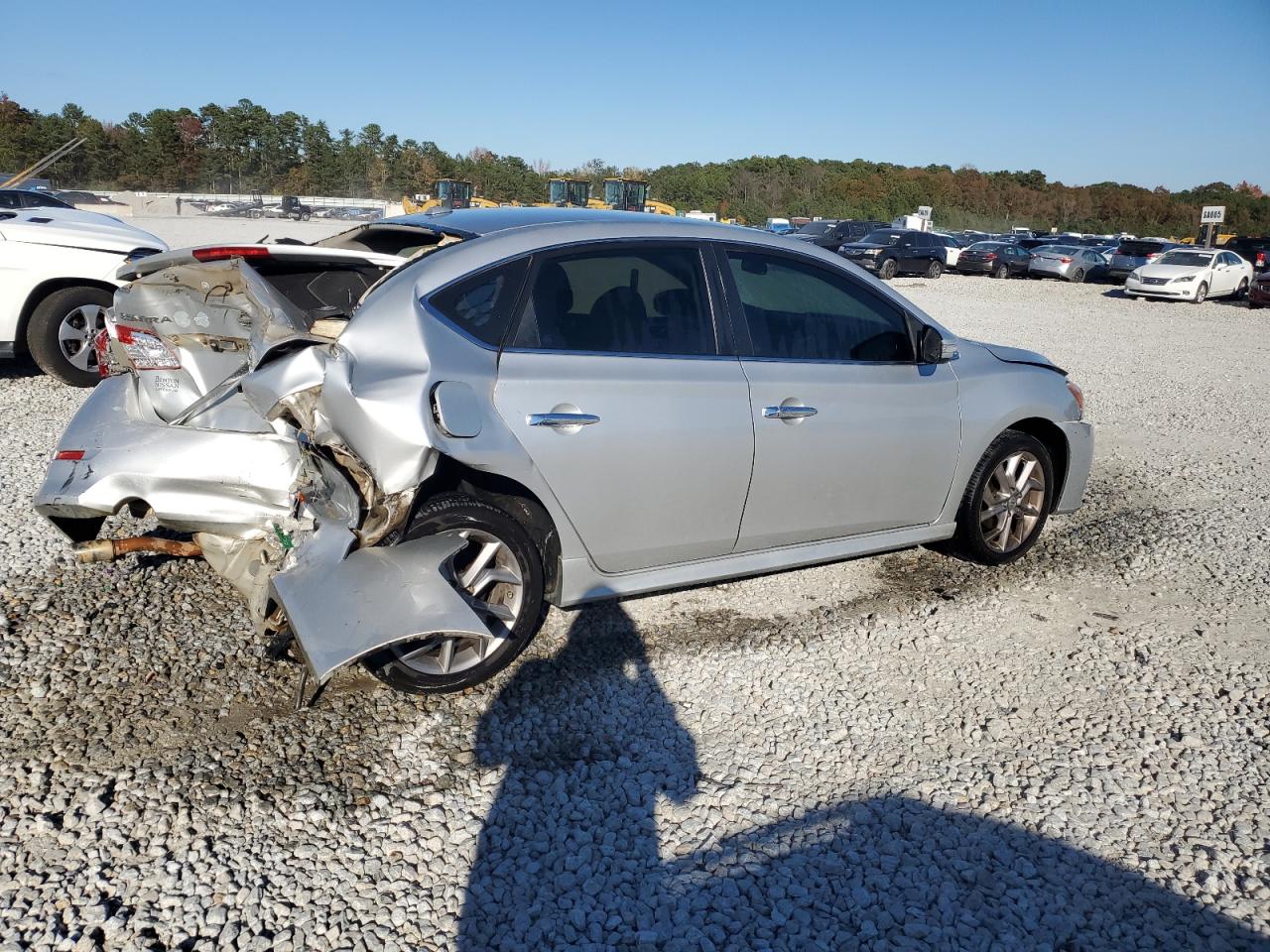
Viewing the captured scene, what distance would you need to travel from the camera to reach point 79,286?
7996mm

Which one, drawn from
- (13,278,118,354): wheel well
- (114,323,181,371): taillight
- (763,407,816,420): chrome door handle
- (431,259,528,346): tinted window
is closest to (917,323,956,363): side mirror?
(763,407,816,420): chrome door handle

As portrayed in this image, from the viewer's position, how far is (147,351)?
3902 millimetres


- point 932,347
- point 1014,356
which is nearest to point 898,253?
point 1014,356

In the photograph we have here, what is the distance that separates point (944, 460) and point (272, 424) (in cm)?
315

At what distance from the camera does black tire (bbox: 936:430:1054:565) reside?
4.89 meters

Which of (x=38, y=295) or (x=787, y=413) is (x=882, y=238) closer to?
(x=38, y=295)

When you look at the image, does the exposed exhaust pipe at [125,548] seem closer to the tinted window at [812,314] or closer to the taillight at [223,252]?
the taillight at [223,252]

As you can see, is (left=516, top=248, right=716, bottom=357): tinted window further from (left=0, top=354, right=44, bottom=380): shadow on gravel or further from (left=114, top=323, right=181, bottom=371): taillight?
(left=0, top=354, right=44, bottom=380): shadow on gravel

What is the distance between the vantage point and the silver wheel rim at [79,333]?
26.4 ft

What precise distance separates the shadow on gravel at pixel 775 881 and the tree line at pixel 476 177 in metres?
47.0

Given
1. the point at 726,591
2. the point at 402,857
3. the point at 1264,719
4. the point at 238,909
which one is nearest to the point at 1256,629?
the point at 1264,719

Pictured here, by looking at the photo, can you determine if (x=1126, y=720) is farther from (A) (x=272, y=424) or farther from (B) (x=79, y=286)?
(B) (x=79, y=286)

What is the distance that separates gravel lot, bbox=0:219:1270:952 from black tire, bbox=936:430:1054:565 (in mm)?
130

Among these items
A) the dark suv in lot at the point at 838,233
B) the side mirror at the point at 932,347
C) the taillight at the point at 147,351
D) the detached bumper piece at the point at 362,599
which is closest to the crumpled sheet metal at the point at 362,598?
the detached bumper piece at the point at 362,599
